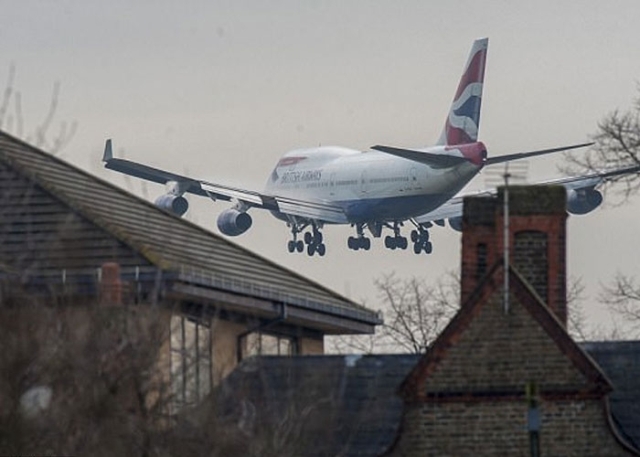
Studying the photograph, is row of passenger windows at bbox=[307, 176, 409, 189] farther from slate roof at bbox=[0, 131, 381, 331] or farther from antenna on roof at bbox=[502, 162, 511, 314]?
antenna on roof at bbox=[502, 162, 511, 314]

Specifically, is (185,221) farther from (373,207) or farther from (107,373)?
(373,207)

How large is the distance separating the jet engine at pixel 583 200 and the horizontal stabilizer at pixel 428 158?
34.9ft

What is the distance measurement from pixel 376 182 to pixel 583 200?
24548 mm

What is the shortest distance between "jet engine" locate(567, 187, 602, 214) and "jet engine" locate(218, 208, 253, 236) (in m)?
18.8

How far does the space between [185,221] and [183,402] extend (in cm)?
945

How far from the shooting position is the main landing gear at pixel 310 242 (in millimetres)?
106688

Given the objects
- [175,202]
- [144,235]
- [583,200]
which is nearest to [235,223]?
[175,202]

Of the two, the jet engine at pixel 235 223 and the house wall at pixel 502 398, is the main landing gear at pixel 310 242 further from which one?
the house wall at pixel 502 398

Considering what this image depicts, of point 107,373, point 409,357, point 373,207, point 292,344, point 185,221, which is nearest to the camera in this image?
point 107,373

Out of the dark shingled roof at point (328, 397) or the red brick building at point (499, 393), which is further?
the red brick building at point (499, 393)

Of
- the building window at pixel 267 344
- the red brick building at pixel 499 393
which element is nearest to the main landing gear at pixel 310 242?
the building window at pixel 267 344

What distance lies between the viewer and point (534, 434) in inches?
984

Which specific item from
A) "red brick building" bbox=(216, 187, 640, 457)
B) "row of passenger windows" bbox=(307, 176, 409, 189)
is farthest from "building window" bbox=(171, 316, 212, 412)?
"row of passenger windows" bbox=(307, 176, 409, 189)

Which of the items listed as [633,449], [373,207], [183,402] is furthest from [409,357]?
[373,207]
